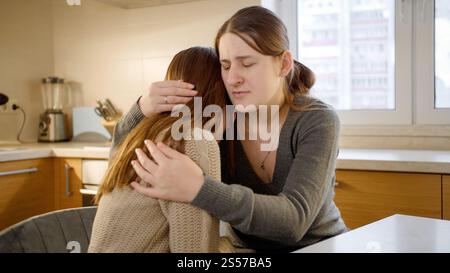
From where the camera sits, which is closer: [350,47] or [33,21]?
[350,47]

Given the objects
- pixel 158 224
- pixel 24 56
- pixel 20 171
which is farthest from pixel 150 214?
pixel 24 56

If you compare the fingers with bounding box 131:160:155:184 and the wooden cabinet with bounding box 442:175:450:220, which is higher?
the fingers with bounding box 131:160:155:184

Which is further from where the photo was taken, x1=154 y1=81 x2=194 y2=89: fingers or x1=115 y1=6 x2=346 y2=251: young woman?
x1=154 y1=81 x2=194 y2=89: fingers

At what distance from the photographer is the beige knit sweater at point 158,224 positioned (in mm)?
917

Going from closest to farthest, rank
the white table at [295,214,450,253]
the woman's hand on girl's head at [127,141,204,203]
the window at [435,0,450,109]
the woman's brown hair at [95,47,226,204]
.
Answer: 1. the white table at [295,214,450,253]
2. the woman's hand on girl's head at [127,141,204,203]
3. the woman's brown hair at [95,47,226,204]
4. the window at [435,0,450,109]

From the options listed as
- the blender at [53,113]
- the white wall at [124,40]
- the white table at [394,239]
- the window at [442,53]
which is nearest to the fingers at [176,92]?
the white table at [394,239]

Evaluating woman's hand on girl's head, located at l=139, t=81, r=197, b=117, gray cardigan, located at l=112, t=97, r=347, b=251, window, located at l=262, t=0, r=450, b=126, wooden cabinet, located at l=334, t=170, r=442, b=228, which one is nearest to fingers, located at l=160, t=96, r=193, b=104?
woman's hand on girl's head, located at l=139, t=81, r=197, b=117

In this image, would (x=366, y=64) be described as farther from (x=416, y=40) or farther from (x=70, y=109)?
(x=70, y=109)

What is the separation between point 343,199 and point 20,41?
2.32 meters

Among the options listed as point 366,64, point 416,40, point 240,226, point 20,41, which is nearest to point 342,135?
point 366,64

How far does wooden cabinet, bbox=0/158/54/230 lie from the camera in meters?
2.42

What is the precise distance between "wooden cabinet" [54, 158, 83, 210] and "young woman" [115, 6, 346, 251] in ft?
4.39

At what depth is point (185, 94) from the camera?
1.10 meters

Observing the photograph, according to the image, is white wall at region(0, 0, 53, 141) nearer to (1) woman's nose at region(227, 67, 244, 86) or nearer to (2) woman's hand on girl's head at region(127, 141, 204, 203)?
(1) woman's nose at region(227, 67, 244, 86)
